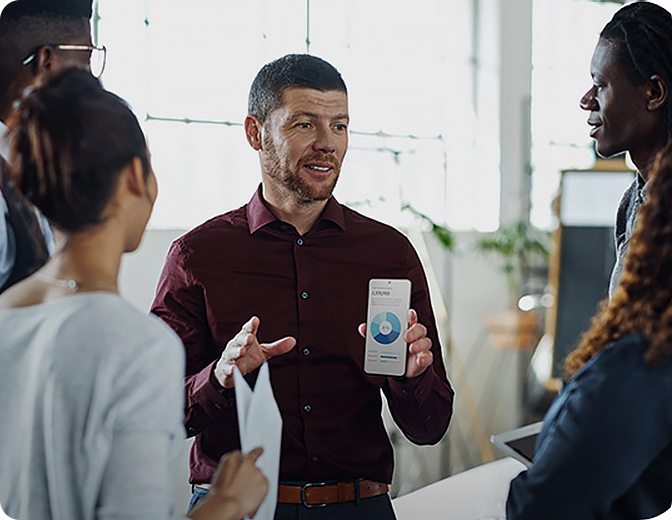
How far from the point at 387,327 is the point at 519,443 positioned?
341 millimetres

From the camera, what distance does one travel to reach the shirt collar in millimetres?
1304

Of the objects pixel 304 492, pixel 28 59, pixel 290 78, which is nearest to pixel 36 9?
pixel 28 59

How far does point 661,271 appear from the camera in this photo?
91 centimetres

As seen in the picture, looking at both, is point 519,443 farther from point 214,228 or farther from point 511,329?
point 511,329

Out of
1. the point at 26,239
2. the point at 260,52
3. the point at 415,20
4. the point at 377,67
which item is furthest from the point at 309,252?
the point at 415,20

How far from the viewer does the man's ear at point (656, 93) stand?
116 centimetres

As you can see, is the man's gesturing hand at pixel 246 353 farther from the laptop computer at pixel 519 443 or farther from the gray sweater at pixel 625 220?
the gray sweater at pixel 625 220

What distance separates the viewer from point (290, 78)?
→ 3.92 feet

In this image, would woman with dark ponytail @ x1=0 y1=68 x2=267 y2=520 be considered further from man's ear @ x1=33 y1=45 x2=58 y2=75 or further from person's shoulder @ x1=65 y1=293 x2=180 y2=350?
man's ear @ x1=33 y1=45 x2=58 y2=75

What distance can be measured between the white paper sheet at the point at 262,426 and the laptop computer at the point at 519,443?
1.48ft

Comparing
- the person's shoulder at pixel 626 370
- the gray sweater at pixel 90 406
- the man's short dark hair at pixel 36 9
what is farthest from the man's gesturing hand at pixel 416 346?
the man's short dark hair at pixel 36 9

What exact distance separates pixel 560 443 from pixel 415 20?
242 centimetres

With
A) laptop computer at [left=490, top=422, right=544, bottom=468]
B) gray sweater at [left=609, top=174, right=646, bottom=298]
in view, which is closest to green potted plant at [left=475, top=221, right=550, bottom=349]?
gray sweater at [left=609, top=174, right=646, bottom=298]

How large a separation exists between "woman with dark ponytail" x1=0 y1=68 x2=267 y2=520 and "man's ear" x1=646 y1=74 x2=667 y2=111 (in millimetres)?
765
